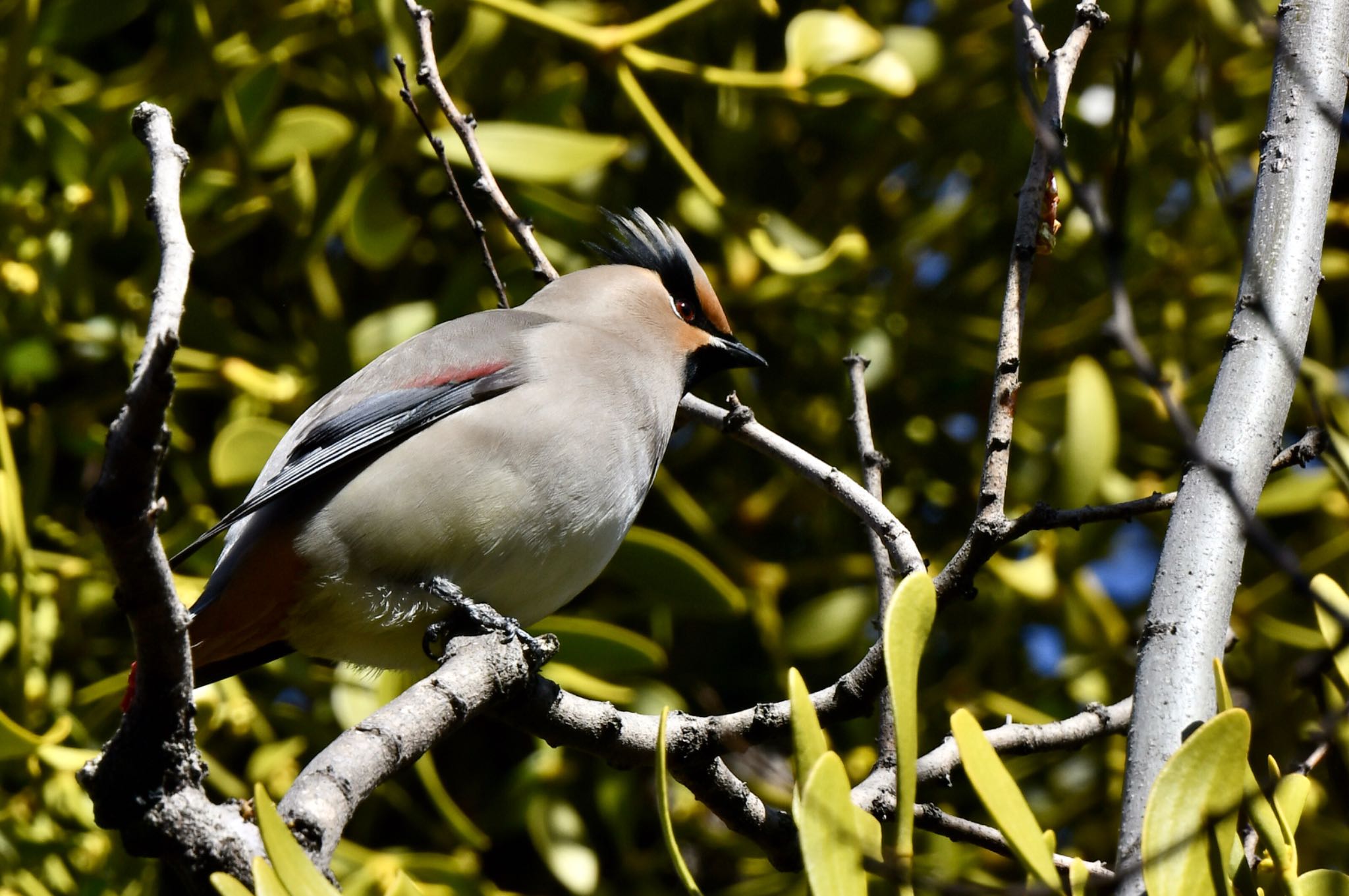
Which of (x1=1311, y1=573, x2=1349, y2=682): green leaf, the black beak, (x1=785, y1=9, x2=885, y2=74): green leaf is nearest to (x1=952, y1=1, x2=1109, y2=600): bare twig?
(x1=1311, y1=573, x2=1349, y2=682): green leaf

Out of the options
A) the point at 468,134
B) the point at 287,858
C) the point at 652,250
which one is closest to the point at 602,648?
the point at 468,134

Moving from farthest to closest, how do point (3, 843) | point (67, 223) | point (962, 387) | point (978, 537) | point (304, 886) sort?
point (962, 387), point (67, 223), point (3, 843), point (978, 537), point (304, 886)

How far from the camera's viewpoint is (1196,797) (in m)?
0.88

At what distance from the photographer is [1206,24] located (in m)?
2.17

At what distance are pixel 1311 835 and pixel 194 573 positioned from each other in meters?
1.67

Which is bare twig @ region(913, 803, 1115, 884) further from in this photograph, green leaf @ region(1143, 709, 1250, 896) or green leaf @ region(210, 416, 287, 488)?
green leaf @ region(210, 416, 287, 488)

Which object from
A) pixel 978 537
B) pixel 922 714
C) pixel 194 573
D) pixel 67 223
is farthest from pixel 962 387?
pixel 67 223

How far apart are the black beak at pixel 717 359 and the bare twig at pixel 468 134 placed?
464mm

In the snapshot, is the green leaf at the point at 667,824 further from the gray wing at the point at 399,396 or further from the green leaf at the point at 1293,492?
the green leaf at the point at 1293,492

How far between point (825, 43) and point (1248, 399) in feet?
2.98

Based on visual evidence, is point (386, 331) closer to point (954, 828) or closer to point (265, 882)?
point (954, 828)

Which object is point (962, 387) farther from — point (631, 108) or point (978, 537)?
point (978, 537)

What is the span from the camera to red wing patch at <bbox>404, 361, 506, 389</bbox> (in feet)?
6.37

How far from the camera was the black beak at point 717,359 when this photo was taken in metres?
2.10
